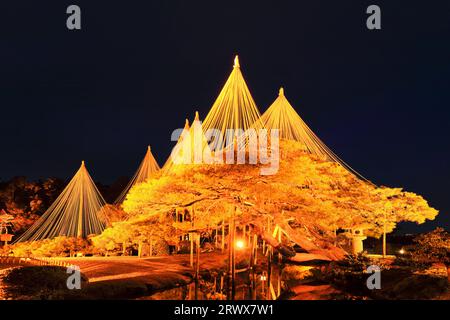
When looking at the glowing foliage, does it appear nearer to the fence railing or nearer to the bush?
the bush

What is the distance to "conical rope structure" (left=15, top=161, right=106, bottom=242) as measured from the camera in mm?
28062

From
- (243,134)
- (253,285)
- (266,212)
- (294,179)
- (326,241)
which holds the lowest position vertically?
(253,285)

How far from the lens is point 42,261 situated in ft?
59.8

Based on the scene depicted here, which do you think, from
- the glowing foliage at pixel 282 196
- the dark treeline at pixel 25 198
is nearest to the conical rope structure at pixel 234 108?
the glowing foliage at pixel 282 196

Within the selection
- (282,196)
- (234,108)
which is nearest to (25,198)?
(234,108)

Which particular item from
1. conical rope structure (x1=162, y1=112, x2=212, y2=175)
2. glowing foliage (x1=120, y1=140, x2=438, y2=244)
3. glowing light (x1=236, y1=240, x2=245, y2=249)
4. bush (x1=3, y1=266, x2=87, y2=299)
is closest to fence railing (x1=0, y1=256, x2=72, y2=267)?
bush (x1=3, y1=266, x2=87, y2=299)

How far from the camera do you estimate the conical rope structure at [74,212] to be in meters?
28.1

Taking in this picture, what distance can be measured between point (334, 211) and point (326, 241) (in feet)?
8.86

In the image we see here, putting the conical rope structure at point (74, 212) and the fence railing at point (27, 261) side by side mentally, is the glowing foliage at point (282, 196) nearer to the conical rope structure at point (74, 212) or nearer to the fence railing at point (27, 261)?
the fence railing at point (27, 261)

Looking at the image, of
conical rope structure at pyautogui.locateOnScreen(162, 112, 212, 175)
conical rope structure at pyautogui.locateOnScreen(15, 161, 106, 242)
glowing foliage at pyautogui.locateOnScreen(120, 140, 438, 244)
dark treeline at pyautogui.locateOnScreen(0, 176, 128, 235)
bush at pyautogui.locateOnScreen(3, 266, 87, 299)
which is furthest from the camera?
dark treeline at pyautogui.locateOnScreen(0, 176, 128, 235)

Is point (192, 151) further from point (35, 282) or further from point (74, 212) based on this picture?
point (74, 212)

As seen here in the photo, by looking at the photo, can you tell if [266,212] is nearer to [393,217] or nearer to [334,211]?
[334,211]
